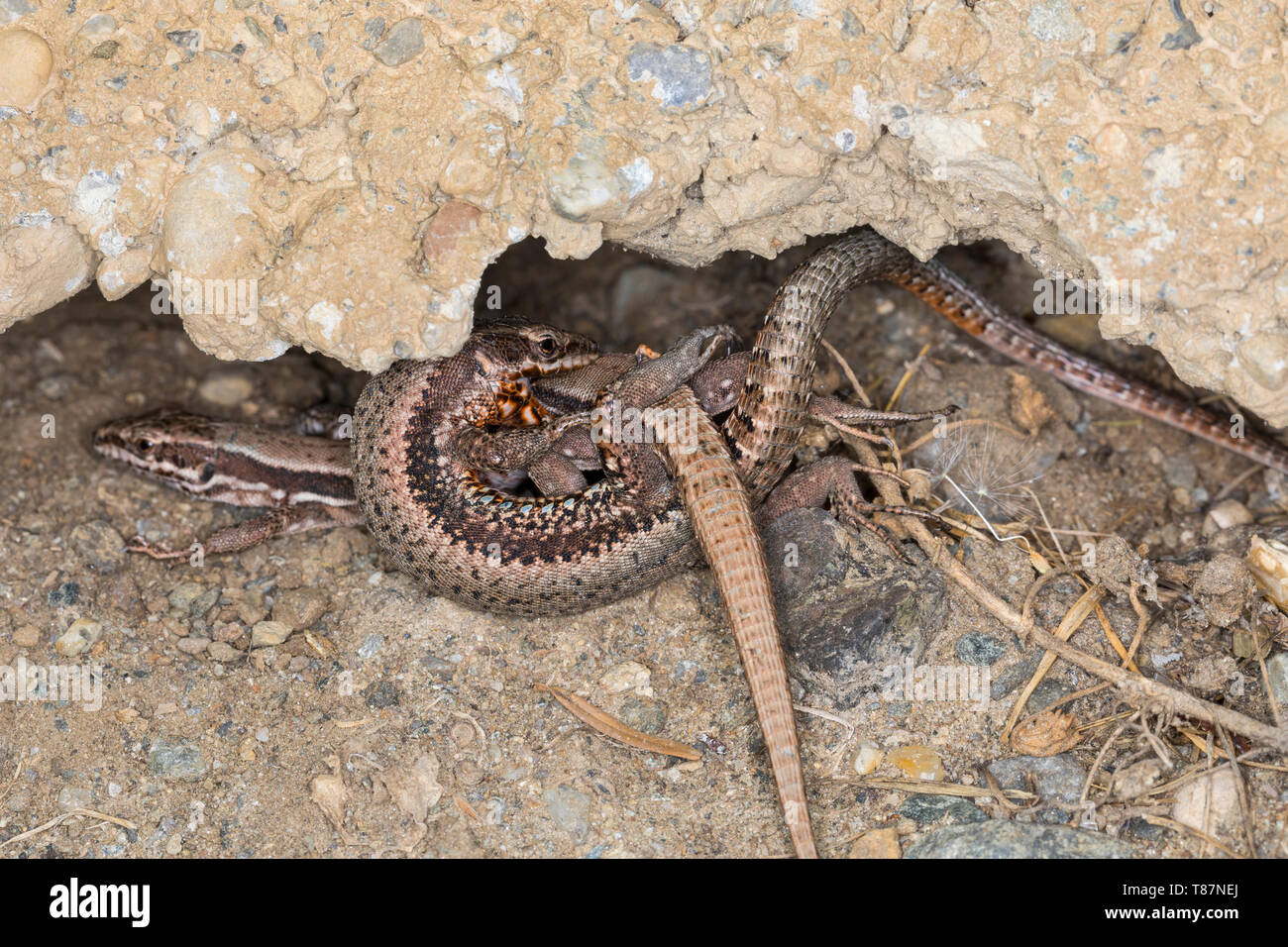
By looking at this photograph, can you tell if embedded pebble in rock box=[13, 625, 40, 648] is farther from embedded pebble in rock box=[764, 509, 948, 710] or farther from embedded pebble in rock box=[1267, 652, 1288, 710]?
embedded pebble in rock box=[1267, 652, 1288, 710]

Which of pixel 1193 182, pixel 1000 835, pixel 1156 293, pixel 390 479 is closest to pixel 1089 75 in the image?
pixel 1193 182

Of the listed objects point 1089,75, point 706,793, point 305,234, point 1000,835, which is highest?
point 1089,75

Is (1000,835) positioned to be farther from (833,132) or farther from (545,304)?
(545,304)

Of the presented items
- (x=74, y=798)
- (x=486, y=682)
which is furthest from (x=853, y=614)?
(x=74, y=798)

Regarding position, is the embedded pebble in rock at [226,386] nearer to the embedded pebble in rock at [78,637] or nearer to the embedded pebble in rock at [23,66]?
the embedded pebble in rock at [78,637]

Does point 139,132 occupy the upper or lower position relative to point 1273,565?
upper

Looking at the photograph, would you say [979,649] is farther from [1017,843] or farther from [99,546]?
[99,546]

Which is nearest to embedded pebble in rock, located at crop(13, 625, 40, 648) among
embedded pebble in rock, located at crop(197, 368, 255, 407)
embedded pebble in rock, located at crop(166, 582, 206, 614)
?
embedded pebble in rock, located at crop(166, 582, 206, 614)
